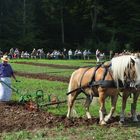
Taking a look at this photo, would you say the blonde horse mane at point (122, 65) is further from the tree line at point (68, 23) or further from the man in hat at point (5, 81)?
the tree line at point (68, 23)

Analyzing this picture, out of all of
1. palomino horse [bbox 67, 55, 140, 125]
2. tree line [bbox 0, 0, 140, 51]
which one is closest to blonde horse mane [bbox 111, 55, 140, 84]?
palomino horse [bbox 67, 55, 140, 125]

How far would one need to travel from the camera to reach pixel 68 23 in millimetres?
82312

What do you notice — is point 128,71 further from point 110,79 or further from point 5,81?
point 5,81

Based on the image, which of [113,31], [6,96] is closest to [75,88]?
[6,96]

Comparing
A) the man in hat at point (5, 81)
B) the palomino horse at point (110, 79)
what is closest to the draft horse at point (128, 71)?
the palomino horse at point (110, 79)

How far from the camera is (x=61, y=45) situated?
79.2 metres

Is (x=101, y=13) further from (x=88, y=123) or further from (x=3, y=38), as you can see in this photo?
(x=88, y=123)

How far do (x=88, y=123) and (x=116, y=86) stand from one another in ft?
3.92

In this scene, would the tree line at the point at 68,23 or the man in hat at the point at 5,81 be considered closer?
the man in hat at the point at 5,81

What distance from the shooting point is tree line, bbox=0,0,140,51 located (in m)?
76.3

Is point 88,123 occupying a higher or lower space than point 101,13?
lower

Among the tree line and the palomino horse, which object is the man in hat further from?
the tree line

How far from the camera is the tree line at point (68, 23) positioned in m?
76.3

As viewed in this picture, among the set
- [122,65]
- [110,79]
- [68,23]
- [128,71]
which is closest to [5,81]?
Answer: [110,79]
